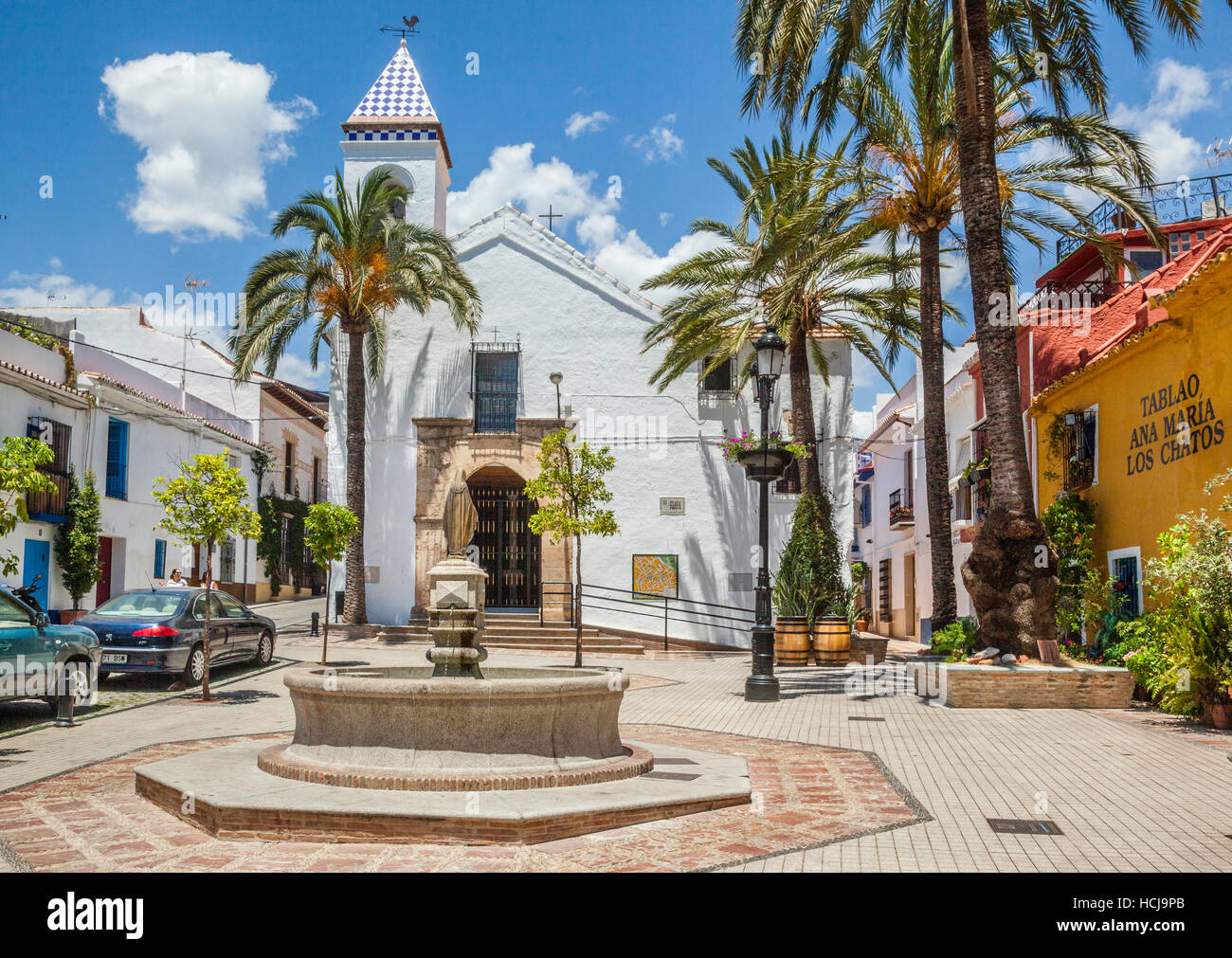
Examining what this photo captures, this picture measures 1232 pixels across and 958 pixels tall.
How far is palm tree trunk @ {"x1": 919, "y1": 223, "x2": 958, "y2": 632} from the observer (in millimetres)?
16141

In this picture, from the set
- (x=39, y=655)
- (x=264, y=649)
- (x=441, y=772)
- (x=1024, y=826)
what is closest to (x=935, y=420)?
(x=1024, y=826)

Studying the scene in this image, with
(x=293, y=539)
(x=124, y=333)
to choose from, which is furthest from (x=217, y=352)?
(x=293, y=539)

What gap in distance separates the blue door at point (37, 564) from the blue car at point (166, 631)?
735 centimetres

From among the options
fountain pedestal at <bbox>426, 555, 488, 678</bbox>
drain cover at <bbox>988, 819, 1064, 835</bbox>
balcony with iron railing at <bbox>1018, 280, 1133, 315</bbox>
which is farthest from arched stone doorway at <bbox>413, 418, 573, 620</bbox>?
drain cover at <bbox>988, 819, 1064, 835</bbox>

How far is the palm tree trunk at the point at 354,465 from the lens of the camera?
21641mm

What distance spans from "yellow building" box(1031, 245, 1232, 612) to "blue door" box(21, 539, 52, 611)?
19.3 metres

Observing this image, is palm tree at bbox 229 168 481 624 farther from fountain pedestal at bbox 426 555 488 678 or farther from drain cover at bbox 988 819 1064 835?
drain cover at bbox 988 819 1064 835

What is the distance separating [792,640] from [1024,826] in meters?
12.8

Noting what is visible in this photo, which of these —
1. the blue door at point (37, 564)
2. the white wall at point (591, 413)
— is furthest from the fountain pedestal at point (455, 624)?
the blue door at point (37, 564)

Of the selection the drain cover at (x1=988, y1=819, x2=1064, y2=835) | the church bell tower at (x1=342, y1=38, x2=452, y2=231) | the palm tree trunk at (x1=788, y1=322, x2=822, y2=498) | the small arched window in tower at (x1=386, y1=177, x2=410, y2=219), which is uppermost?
the church bell tower at (x1=342, y1=38, x2=452, y2=231)

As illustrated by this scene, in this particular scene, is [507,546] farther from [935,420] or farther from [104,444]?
[935,420]

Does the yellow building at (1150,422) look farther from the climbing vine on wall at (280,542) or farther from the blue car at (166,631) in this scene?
the climbing vine on wall at (280,542)

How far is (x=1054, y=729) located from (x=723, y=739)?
3.27 meters

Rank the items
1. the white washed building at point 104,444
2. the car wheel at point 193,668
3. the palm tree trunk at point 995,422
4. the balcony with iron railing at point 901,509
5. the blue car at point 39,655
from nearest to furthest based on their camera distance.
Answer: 1. the blue car at point 39,655
2. the palm tree trunk at point 995,422
3. the car wheel at point 193,668
4. the white washed building at point 104,444
5. the balcony with iron railing at point 901,509
